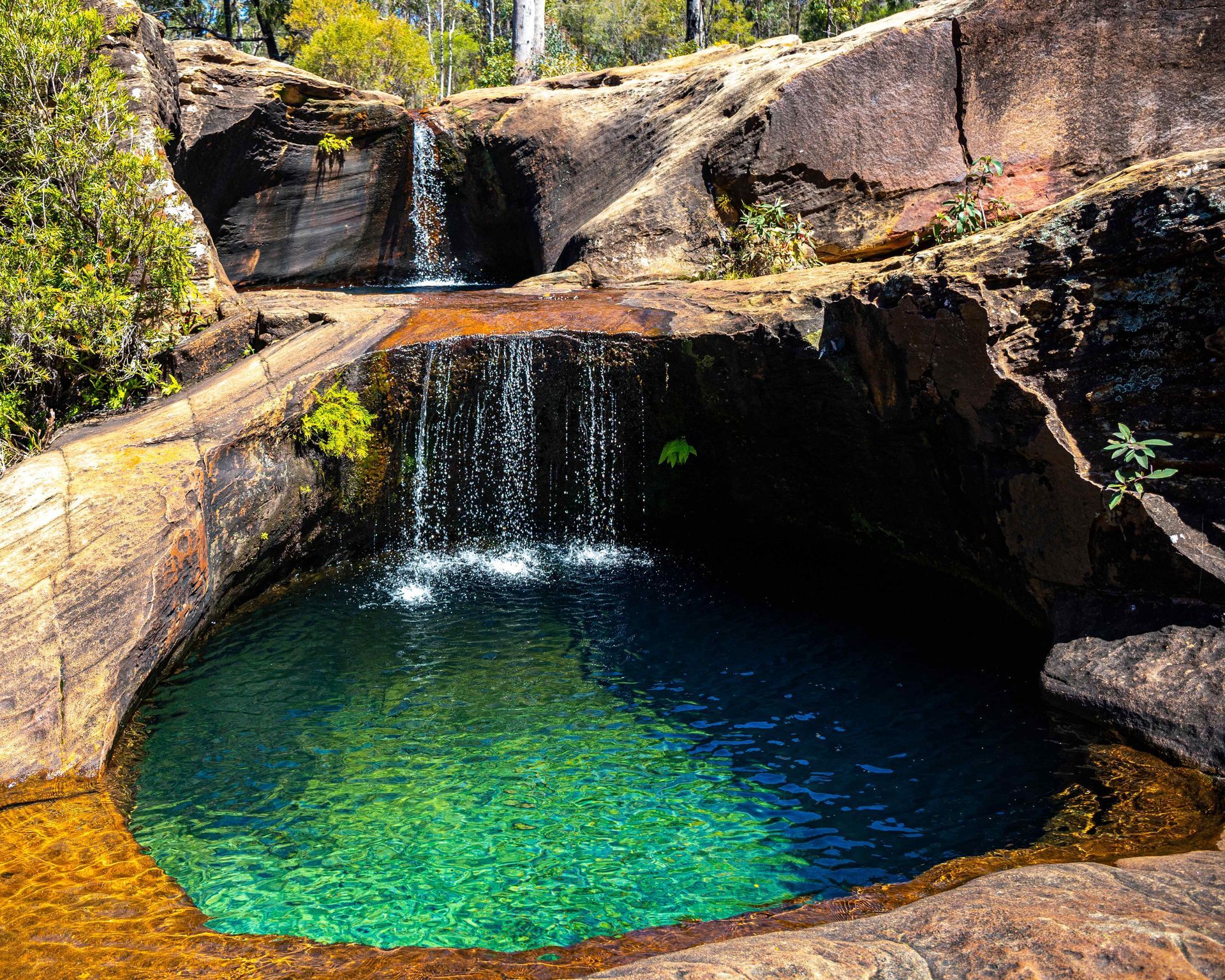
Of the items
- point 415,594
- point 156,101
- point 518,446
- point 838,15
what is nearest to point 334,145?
point 156,101

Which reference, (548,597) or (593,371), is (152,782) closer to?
(548,597)

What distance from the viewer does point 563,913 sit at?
375 cm

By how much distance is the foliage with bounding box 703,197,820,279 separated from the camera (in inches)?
400

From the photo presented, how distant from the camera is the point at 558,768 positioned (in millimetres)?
4980

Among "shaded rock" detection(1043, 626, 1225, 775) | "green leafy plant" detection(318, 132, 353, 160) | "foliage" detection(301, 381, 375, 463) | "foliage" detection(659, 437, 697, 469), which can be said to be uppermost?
"green leafy plant" detection(318, 132, 353, 160)

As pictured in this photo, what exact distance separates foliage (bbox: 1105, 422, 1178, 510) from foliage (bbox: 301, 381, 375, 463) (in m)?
5.76

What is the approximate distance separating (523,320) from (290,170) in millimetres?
8876

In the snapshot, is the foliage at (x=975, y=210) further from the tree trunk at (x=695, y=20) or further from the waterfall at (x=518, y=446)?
the tree trunk at (x=695, y=20)

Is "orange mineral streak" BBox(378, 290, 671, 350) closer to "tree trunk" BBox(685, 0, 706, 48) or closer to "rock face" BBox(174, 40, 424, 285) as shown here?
"rock face" BBox(174, 40, 424, 285)

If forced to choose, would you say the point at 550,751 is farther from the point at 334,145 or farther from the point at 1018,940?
the point at 334,145

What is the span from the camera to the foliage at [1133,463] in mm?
5094

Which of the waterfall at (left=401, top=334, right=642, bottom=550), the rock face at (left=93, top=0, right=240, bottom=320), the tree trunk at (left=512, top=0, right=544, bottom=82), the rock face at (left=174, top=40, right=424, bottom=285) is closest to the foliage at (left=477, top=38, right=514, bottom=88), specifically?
the tree trunk at (left=512, top=0, right=544, bottom=82)

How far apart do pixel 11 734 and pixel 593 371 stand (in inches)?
214

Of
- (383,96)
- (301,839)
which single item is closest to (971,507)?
(301,839)
